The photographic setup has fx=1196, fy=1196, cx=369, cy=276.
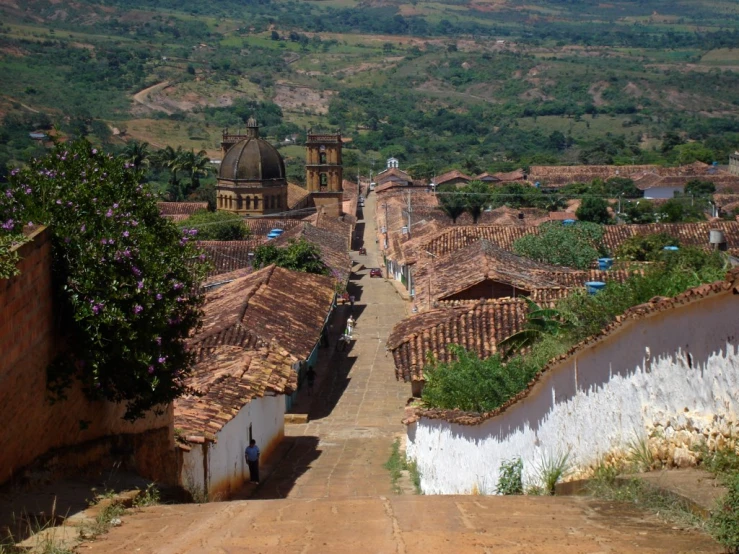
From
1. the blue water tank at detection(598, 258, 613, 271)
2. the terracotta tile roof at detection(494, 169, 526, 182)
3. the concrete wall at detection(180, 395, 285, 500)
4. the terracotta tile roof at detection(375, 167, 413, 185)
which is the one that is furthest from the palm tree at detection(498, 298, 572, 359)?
the terracotta tile roof at detection(375, 167, 413, 185)

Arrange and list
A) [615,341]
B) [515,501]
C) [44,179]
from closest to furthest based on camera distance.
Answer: [515,501] < [615,341] < [44,179]

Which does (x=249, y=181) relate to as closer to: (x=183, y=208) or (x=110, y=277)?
(x=183, y=208)

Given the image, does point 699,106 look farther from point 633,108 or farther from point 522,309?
point 522,309

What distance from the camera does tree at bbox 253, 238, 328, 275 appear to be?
114 ft

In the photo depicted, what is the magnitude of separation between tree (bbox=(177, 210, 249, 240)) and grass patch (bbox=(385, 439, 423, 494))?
28203mm

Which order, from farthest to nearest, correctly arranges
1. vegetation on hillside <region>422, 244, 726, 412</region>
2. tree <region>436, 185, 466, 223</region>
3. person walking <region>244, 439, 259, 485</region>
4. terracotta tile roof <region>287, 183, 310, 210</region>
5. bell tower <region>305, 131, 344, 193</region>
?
bell tower <region>305, 131, 344, 193</region>
terracotta tile roof <region>287, 183, 310, 210</region>
tree <region>436, 185, 466, 223</region>
person walking <region>244, 439, 259, 485</region>
vegetation on hillside <region>422, 244, 726, 412</region>

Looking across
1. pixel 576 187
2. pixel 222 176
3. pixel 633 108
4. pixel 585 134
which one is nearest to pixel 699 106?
pixel 633 108

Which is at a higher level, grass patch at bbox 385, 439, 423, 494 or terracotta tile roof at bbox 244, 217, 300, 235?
grass patch at bbox 385, 439, 423, 494

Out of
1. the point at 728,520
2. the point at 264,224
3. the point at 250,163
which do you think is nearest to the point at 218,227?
the point at 264,224

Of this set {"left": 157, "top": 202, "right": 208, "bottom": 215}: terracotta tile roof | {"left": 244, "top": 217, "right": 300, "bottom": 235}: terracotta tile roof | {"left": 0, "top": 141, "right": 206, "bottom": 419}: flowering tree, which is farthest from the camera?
{"left": 157, "top": 202, "right": 208, "bottom": 215}: terracotta tile roof

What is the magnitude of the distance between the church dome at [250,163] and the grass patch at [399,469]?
134ft

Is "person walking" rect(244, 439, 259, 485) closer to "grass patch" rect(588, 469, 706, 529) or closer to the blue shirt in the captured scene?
the blue shirt

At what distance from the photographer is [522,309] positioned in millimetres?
20484

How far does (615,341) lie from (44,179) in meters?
5.33
